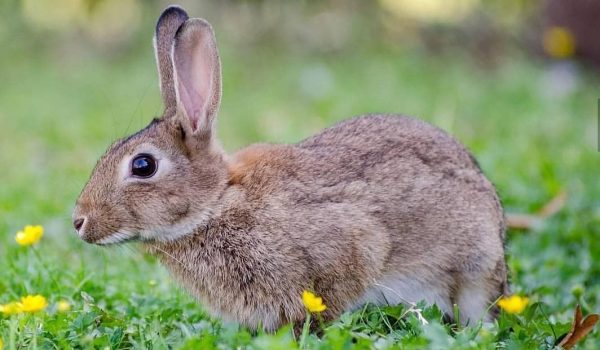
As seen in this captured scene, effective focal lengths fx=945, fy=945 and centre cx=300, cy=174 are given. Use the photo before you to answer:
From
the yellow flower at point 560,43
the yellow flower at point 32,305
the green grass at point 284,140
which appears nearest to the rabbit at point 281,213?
the green grass at point 284,140

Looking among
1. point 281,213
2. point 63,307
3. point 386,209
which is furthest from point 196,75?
point 63,307

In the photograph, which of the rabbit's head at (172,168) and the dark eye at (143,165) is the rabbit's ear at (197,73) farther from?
the dark eye at (143,165)

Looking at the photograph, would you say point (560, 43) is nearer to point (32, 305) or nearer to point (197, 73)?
point (197, 73)

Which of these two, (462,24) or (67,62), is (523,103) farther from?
(67,62)

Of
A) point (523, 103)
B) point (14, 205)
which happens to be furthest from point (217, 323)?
point (523, 103)

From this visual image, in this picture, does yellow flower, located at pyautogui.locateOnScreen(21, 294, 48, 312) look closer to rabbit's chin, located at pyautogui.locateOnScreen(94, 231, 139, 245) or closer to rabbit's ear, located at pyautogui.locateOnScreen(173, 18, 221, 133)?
rabbit's chin, located at pyautogui.locateOnScreen(94, 231, 139, 245)

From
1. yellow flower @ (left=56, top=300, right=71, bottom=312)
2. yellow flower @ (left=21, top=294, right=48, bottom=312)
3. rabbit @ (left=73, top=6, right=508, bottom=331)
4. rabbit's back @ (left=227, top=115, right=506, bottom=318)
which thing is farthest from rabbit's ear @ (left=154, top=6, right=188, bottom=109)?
yellow flower @ (left=21, top=294, right=48, bottom=312)
